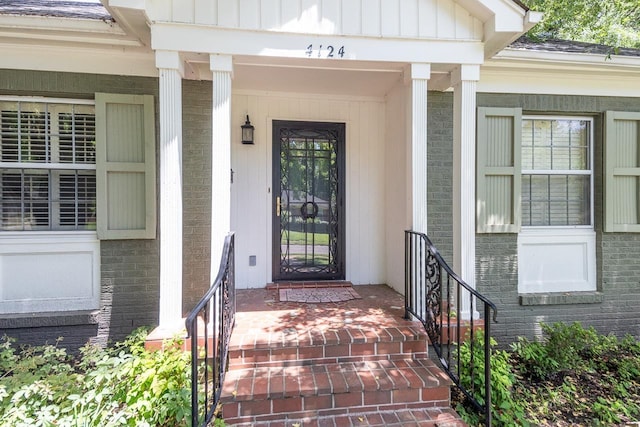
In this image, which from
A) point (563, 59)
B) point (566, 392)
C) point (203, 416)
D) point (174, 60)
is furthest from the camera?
point (563, 59)

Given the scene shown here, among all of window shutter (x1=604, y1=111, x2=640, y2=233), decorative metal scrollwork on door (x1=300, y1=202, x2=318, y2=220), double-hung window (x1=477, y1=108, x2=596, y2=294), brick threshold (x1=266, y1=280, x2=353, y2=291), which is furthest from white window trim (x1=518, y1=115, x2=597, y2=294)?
decorative metal scrollwork on door (x1=300, y1=202, x2=318, y2=220)

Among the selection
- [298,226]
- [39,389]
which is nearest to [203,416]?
[39,389]

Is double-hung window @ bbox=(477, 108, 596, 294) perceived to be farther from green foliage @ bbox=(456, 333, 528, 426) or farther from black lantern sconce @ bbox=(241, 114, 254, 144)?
black lantern sconce @ bbox=(241, 114, 254, 144)

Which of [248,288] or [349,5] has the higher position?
[349,5]

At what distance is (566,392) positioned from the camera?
119 inches

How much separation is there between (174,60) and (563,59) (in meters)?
3.86

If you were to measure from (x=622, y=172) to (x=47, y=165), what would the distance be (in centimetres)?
626

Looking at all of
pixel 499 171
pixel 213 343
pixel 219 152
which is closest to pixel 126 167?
pixel 219 152

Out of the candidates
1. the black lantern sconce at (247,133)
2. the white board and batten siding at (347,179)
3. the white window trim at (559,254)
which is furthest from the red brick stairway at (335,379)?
the black lantern sconce at (247,133)

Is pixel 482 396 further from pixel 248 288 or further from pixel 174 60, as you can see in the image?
pixel 174 60

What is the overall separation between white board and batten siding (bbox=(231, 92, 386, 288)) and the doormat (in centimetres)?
41

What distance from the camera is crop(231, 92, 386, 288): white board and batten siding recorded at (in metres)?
4.23

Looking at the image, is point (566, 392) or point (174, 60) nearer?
point (174, 60)

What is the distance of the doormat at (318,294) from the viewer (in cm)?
372
